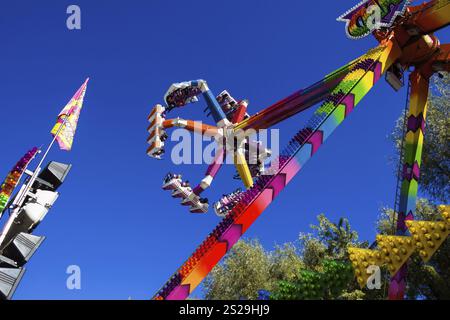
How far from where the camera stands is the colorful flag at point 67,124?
44.4 feet

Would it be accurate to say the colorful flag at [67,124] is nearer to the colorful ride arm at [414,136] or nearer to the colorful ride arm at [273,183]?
the colorful ride arm at [273,183]

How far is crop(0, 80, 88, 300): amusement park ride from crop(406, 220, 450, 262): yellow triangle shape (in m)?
9.80

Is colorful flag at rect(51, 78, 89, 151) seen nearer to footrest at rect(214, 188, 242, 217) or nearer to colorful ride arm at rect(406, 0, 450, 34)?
footrest at rect(214, 188, 242, 217)

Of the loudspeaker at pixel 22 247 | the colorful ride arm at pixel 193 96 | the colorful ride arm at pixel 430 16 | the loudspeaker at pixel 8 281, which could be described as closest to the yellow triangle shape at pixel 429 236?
the colorful ride arm at pixel 430 16

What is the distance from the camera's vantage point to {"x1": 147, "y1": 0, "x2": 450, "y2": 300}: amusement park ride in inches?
503

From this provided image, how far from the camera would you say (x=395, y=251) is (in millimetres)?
13344

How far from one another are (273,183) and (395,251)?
4308mm

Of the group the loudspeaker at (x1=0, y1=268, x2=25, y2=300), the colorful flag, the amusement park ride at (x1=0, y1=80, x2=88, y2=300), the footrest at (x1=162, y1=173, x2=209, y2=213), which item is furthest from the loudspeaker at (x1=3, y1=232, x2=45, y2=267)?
the footrest at (x1=162, y1=173, x2=209, y2=213)

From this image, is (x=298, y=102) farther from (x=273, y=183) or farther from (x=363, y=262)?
(x=363, y=262)

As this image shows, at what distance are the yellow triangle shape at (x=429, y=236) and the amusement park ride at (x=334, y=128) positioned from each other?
27 mm

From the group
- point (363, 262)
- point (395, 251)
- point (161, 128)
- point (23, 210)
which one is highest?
point (161, 128)

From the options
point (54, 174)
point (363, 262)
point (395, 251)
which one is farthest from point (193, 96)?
point (54, 174)

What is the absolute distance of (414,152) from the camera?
57.2 ft
